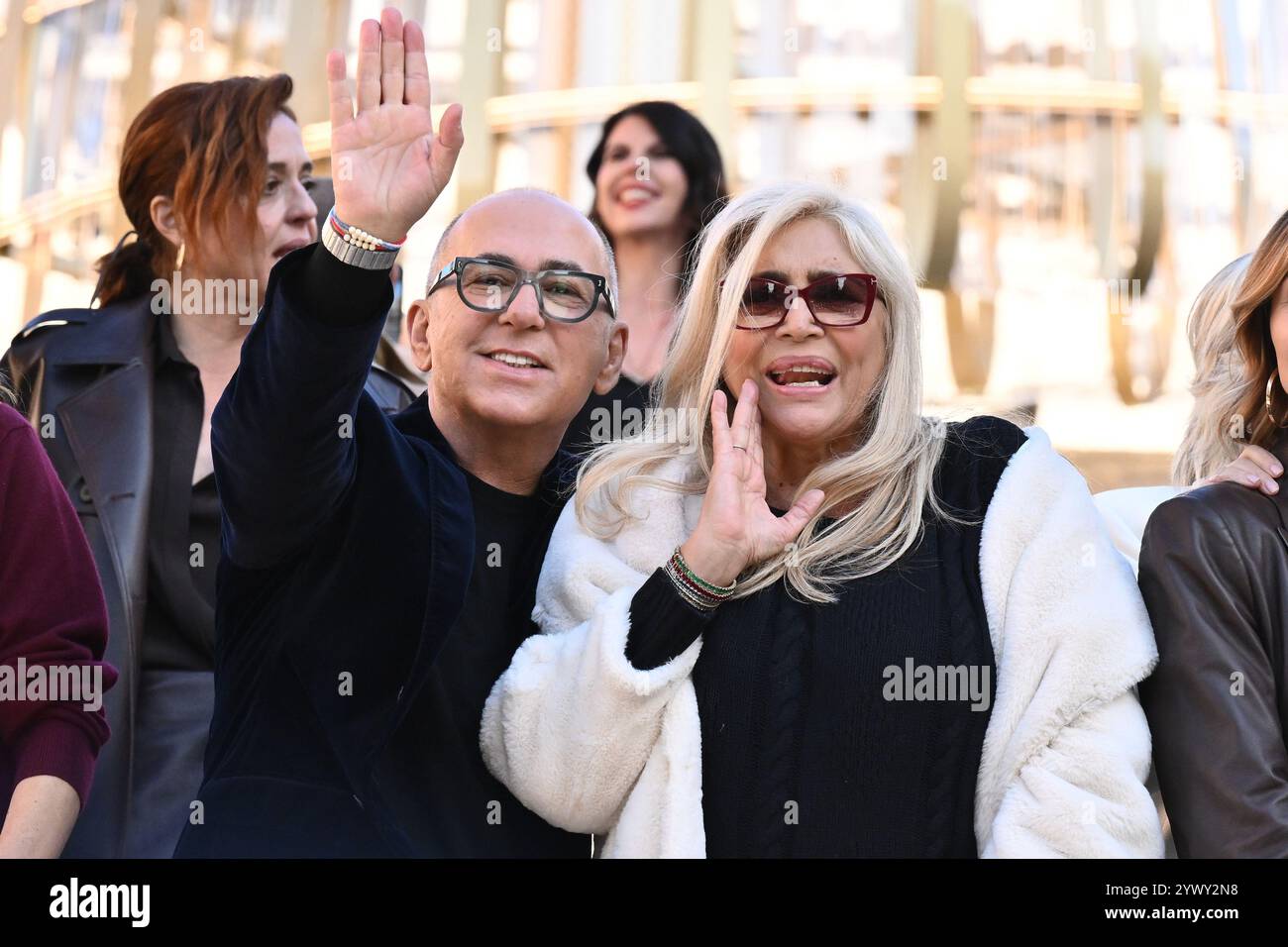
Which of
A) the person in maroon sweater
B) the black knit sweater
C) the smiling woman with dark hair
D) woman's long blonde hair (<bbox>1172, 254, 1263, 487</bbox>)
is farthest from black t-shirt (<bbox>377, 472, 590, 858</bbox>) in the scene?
the smiling woman with dark hair

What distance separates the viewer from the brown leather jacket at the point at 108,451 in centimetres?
307

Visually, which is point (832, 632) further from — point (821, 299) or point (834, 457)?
point (821, 299)

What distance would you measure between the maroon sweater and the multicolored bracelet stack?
2.89 feet

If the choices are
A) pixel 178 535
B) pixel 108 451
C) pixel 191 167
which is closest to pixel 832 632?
pixel 178 535

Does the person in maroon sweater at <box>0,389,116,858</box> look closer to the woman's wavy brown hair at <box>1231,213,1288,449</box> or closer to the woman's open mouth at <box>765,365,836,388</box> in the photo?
the woman's open mouth at <box>765,365,836,388</box>

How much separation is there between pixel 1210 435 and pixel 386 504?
4.86 ft

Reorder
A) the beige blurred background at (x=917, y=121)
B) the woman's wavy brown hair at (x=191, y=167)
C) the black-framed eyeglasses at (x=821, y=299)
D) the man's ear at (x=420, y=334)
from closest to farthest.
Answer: the black-framed eyeglasses at (x=821, y=299), the man's ear at (x=420, y=334), the woman's wavy brown hair at (x=191, y=167), the beige blurred background at (x=917, y=121)

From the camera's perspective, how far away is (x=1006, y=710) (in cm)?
229

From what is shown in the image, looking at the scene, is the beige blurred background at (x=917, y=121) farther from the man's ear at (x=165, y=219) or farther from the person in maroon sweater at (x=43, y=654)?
the person in maroon sweater at (x=43, y=654)

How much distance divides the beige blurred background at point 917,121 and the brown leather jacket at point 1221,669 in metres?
4.65

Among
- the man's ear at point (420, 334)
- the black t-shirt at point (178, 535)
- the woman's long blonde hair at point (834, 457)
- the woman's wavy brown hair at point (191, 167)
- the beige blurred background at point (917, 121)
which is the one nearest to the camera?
the woman's long blonde hair at point (834, 457)

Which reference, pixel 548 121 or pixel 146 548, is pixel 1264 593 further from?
pixel 548 121

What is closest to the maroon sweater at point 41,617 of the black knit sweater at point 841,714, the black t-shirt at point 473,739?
the black t-shirt at point 473,739

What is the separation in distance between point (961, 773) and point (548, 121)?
532 centimetres
